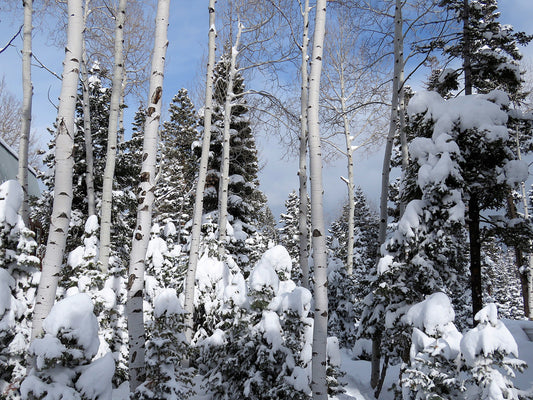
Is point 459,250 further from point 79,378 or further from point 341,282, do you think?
point 341,282

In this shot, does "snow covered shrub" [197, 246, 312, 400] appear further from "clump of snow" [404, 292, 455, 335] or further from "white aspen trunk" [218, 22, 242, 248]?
"white aspen trunk" [218, 22, 242, 248]

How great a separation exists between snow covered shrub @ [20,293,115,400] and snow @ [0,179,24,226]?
10.3 ft

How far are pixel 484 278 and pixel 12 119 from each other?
33121 mm

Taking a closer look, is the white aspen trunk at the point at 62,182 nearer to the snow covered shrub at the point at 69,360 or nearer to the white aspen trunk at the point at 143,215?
the snow covered shrub at the point at 69,360

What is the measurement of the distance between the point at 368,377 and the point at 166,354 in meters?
7.12

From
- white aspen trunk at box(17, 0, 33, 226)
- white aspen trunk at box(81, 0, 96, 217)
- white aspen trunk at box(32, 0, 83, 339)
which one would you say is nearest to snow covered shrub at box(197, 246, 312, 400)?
white aspen trunk at box(32, 0, 83, 339)

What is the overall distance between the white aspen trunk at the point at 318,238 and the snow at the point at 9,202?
5.17m

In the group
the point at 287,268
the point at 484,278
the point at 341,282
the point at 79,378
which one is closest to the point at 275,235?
the point at 484,278

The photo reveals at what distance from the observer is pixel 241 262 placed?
15492mm

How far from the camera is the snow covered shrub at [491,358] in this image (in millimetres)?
4836

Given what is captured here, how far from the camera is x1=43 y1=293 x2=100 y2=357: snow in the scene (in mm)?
3766

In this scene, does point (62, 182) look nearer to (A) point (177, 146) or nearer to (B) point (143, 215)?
(B) point (143, 215)

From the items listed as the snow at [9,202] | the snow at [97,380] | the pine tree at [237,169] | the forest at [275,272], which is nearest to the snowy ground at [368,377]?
the forest at [275,272]

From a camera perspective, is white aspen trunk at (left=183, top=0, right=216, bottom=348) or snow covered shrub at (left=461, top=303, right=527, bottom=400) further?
white aspen trunk at (left=183, top=0, right=216, bottom=348)
